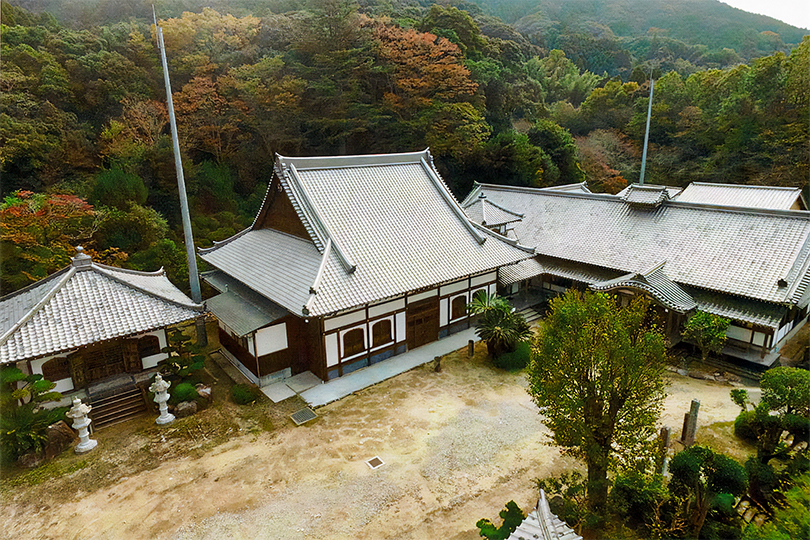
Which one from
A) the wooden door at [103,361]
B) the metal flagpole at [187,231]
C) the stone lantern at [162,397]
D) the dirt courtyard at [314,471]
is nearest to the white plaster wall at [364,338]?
the dirt courtyard at [314,471]

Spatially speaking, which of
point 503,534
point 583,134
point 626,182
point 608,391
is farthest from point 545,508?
point 583,134

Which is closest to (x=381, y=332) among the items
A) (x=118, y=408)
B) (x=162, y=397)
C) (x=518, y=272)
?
(x=162, y=397)

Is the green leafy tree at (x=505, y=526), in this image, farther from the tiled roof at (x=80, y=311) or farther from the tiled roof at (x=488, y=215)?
the tiled roof at (x=488, y=215)

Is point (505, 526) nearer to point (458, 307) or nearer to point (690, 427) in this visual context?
point (690, 427)

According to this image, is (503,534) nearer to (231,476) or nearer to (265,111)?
(231,476)

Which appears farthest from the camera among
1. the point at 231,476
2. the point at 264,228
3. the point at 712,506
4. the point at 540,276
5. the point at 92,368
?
the point at 540,276

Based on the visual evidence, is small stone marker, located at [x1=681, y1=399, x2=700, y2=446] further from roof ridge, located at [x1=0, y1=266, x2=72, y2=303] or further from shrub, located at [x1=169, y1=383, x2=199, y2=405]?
roof ridge, located at [x1=0, y1=266, x2=72, y2=303]

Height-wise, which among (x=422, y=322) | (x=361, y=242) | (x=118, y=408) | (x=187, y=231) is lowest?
(x=118, y=408)
